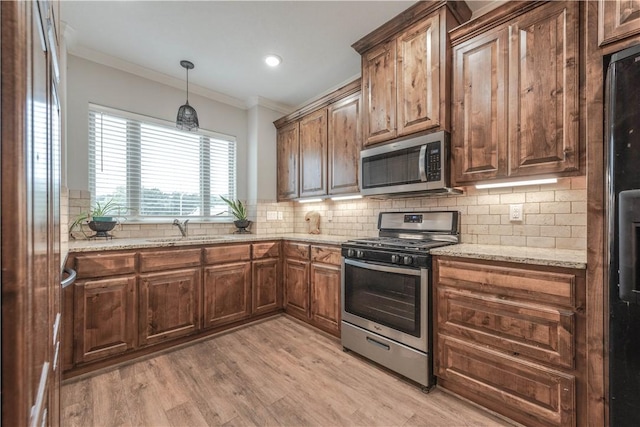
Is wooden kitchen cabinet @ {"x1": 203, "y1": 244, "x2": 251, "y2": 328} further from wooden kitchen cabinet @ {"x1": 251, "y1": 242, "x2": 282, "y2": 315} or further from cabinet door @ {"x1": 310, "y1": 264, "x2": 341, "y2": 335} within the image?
cabinet door @ {"x1": 310, "y1": 264, "x2": 341, "y2": 335}

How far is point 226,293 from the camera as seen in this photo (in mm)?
2830

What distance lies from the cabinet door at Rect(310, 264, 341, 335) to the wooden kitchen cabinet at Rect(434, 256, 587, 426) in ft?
3.16

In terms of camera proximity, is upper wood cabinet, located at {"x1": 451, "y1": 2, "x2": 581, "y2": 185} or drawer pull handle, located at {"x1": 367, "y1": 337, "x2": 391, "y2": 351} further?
drawer pull handle, located at {"x1": 367, "y1": 337, "x2": 391, "y2": 351}

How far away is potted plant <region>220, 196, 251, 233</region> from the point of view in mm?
3586

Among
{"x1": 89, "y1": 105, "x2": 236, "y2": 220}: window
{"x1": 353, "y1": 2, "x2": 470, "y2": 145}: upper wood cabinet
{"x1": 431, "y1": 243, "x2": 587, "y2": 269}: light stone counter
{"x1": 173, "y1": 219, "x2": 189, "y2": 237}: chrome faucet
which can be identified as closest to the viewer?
{"x1": 431, "y1": 243, "x2": 587, "y2": 269}: light stone counter

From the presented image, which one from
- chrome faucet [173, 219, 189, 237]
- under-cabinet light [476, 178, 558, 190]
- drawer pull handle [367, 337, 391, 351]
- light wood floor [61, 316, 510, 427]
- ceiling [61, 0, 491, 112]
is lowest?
light wood floor [61, 316, 510, 427]

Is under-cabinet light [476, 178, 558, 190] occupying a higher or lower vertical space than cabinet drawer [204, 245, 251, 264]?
higher

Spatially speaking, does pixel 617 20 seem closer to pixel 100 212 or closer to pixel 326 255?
pixel 326 255

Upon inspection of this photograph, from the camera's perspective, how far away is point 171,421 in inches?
64.1

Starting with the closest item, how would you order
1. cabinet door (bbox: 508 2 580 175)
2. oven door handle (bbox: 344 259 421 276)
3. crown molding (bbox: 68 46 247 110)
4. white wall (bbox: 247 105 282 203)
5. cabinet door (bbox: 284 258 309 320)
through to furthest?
cabinet door (bbox: 508 2 580 175) → oven door handle (bbox: 344 259 421 276) → crown molding (bbox: 68 46 247 110) → cabinet door (bbox: 284 258 309 320) → white wall (bbox: 247 105 282 203)

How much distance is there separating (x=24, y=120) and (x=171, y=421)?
185 cm

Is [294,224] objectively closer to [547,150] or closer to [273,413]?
[273,413]

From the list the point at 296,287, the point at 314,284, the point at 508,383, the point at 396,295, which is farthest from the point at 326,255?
the point at 508,383

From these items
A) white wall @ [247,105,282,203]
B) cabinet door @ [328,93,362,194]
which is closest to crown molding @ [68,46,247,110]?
white wall @ [247,105,282,203]
